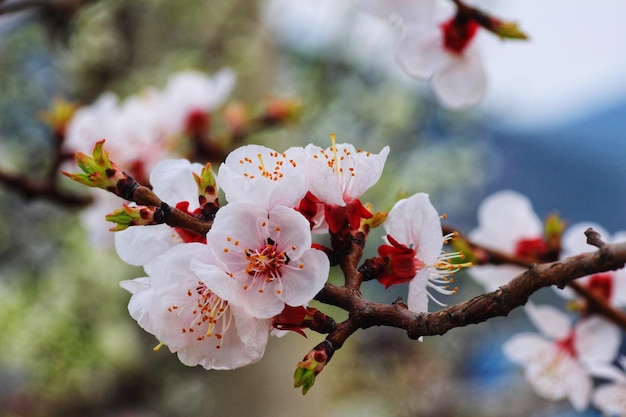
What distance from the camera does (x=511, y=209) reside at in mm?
761

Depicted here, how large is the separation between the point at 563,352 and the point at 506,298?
1.43ft

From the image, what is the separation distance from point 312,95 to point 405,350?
1206mm

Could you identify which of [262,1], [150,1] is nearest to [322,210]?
[262,1]

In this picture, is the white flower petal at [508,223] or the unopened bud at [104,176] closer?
the unopened bud at [104,176]

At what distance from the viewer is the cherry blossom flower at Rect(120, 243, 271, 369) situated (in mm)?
375

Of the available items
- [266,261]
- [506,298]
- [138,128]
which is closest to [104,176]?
[266,261]

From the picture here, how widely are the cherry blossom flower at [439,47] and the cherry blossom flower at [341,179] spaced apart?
33 centimetres

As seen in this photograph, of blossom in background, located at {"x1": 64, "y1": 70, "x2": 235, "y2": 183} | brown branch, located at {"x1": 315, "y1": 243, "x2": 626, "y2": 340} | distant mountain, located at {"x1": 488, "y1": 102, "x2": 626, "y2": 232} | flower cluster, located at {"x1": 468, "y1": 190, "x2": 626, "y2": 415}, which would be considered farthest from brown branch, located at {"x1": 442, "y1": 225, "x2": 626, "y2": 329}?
distant mountain, located at {"x1": 488, "y1": 102, "x2": 626, "y2": 232}

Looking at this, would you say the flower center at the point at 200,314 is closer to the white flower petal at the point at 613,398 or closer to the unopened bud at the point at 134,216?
the unopened bud at the point at 134,216

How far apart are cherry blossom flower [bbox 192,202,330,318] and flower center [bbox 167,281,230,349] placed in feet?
0.09

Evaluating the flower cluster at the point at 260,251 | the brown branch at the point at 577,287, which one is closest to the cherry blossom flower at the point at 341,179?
the flower cluster at the point at 260,251

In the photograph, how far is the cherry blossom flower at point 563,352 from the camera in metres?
0.67

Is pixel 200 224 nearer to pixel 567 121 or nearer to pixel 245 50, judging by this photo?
pixel 245 50

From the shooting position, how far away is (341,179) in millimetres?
412
